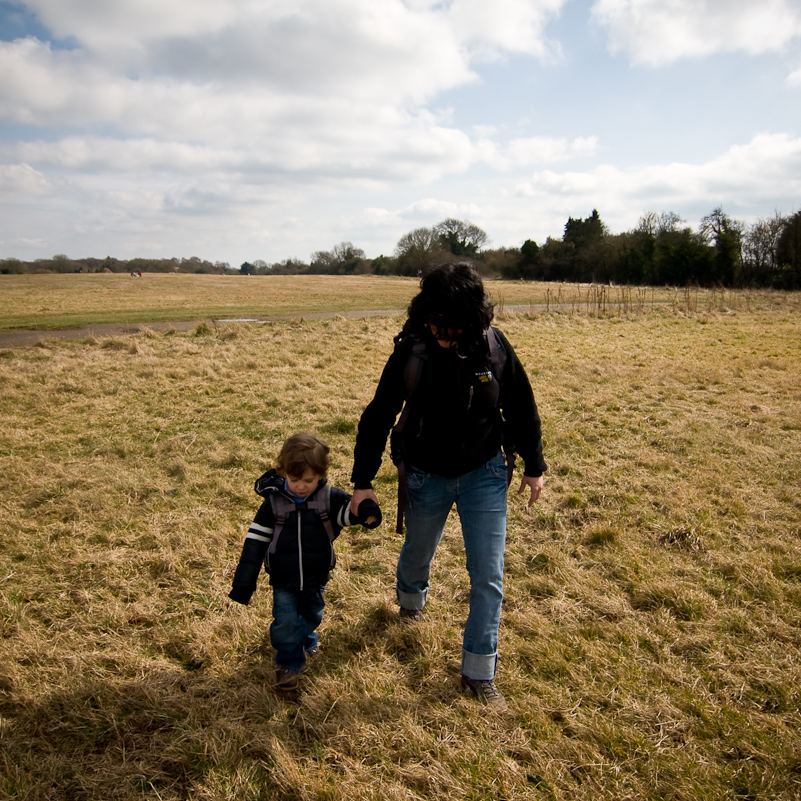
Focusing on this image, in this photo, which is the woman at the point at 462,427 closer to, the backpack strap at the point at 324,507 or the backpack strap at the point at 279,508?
the backpack strap at the point at 324,507

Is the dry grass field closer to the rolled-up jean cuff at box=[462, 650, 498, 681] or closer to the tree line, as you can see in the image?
the rolled-up jean cuff at box=[462, 650, 498, 681]

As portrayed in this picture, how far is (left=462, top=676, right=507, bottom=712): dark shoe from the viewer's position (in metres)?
2.73

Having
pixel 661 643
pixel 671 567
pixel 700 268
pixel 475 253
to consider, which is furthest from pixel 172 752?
pixel 475 253

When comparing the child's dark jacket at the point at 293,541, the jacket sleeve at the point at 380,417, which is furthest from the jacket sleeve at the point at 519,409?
the child's dark jacket at the point at 293,541

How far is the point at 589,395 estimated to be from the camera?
9.26 metres

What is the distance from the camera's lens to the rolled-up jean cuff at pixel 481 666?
2.78 metres

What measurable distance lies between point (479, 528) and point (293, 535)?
0.93 metres

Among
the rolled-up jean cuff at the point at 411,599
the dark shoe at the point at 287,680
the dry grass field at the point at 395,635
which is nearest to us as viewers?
the dry grass field at the point at 395,635

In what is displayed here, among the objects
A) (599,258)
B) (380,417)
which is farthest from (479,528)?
(599,258)

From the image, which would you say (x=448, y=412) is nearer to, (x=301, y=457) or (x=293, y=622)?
(x=301, y=457)

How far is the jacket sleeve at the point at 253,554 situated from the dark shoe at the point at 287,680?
48 centimetres

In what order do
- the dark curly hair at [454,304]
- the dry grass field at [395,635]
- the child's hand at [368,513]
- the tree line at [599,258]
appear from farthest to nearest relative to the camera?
the tree line at [599,258] < the child's hand at [368,513] < the dark curly hair at [454,304] < the dry grass field at [395,635]

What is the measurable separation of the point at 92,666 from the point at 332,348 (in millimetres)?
9892

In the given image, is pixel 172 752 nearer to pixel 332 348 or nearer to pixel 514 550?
pixel 514 550
